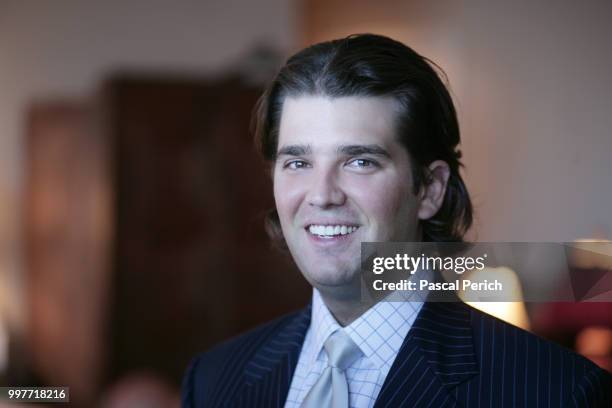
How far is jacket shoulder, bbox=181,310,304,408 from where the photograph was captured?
4.59 ft

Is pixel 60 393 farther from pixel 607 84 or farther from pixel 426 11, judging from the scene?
pixel 426 11

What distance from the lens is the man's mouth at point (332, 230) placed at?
1.15 meters

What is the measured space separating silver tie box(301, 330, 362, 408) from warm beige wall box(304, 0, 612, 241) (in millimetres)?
659

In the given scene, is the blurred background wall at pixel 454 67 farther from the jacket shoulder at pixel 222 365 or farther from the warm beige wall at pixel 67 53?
the jacket shoulder at pixel 222 365

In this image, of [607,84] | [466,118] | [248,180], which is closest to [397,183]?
[607,84]

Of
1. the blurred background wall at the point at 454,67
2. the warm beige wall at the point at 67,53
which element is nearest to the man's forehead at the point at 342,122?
the blurred background wall at the point at 454,67

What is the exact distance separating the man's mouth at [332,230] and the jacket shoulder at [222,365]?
287 mm

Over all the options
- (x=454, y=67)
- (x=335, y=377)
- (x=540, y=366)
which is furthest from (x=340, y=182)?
(x=454, y=67)

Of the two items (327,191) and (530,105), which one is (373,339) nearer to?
(327,191)

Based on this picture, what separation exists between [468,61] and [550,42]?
42 cm

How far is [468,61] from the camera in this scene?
8.80 feet

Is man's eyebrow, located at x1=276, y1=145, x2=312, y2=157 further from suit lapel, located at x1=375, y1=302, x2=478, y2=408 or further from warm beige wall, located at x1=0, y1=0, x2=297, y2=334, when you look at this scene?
warm beige wall, located at x1=0, y1=0, x2=297, y2=334

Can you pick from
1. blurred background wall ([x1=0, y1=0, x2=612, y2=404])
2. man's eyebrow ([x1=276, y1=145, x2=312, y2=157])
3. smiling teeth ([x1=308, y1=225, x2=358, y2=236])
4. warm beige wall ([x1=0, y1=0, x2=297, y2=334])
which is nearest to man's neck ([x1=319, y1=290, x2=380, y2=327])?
smiling teeth ([x1=308, y1=225, x2=358, y2=236])

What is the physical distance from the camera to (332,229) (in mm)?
1147
